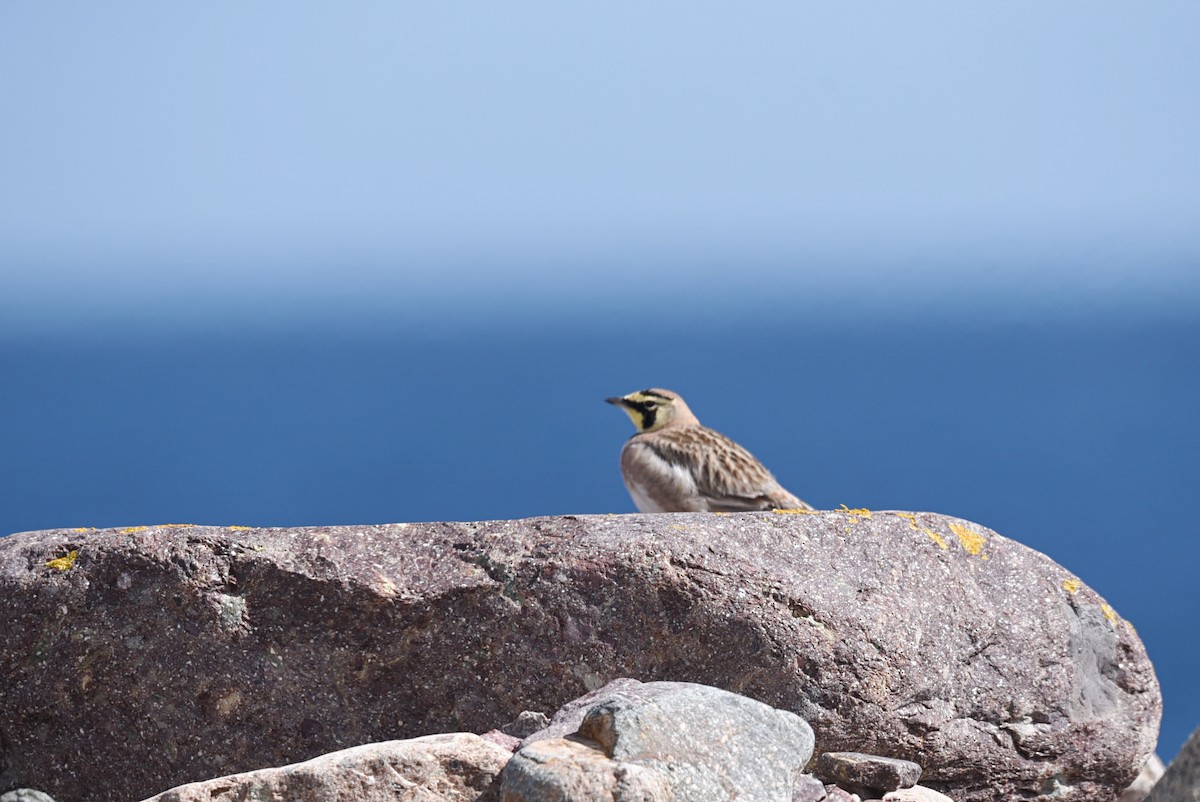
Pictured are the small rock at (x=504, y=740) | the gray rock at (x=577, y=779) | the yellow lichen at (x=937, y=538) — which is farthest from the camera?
the yellow lichen at (x=937, y=538)

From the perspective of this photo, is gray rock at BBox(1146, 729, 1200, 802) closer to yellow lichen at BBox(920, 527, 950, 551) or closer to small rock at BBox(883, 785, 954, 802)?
small rock at BBox(883, 785, 954, 802)

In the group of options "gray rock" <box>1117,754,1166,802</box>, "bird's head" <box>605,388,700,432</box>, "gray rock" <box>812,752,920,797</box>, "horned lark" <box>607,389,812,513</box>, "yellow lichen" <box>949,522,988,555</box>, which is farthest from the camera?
"bird's head" <box>605,388,700,432</box>

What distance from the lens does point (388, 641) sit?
5305 mm

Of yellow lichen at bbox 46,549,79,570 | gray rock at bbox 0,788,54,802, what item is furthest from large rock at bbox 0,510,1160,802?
gray rock at bbox 0,788,54,802

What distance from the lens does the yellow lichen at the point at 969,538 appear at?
6.05m

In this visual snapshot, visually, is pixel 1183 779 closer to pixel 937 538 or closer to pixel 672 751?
pixel 672 751

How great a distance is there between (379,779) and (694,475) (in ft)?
15.4

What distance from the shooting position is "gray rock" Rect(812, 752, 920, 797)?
5066 mm

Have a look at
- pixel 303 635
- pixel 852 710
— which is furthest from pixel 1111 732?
pixel 303 635

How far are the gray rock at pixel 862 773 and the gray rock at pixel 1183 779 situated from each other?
41.8 inches

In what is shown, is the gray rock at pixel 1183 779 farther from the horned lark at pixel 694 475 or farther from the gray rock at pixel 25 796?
the horned lark at pixel 694 475

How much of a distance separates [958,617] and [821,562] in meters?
0.62

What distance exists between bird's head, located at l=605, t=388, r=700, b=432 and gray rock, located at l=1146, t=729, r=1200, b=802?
589 centimetres

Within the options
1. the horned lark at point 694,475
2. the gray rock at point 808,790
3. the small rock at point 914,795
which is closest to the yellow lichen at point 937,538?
the small rock at point 914,795
